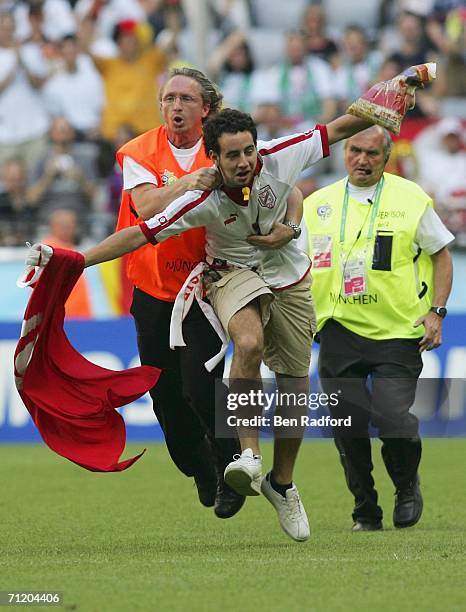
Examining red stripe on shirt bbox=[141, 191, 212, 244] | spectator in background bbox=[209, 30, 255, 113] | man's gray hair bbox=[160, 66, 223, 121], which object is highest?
spectator in background bbox=[209, 30, 255, 113]

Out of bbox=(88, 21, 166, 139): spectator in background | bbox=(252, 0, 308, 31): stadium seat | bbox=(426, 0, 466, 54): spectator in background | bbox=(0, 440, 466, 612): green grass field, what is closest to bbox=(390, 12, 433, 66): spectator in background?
bbox=(426, 0, 466, 54): spectator in background

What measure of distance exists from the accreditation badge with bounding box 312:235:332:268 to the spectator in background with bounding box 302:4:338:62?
30.1 ft

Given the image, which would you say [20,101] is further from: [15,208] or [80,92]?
[15,208]

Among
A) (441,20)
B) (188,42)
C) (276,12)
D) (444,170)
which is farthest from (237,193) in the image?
(276,12)

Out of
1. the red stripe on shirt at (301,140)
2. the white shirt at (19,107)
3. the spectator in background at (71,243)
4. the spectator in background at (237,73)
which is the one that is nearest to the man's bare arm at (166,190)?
the red stripe on shirt at (301,140)

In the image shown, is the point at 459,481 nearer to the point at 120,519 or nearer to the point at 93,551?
the point at 120,519

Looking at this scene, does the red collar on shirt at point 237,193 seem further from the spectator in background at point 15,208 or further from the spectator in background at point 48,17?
the spectator in background at point 48,17

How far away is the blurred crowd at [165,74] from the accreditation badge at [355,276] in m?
6.91

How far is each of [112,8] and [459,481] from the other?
9.49 m

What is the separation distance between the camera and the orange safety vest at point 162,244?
783 centimetres

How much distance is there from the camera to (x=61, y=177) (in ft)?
52.8

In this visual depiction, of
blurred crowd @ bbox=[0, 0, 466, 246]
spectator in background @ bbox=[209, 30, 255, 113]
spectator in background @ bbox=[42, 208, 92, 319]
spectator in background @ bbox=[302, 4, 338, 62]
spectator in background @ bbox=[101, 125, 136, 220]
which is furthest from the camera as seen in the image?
spectator in background @ bbox=[302, 4, 338, 62]

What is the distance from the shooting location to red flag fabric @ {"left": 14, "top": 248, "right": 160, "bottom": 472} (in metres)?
7.56

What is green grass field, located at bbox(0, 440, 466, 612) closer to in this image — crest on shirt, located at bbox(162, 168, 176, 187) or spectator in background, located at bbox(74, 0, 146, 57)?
crest on shirt, located at bbox(162, 168, 176, 187)
